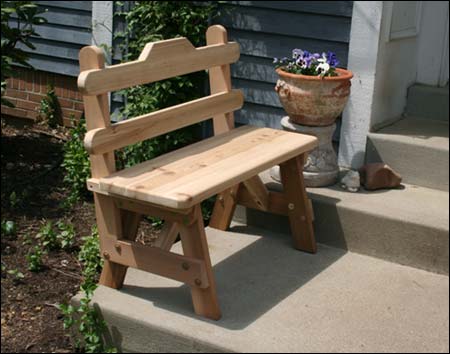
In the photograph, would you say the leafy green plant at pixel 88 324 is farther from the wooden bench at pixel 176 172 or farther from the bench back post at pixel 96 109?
the bench back post at pixel 96 109

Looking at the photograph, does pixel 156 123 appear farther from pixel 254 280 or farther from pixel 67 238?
pixel 67 238

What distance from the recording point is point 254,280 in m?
3.82

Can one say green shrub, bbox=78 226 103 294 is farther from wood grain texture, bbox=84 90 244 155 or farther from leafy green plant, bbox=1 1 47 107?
leafy green plant, bbox=1 1 47 107

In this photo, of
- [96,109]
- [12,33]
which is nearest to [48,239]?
[96,109]

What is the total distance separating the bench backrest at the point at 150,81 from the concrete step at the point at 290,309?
607mm

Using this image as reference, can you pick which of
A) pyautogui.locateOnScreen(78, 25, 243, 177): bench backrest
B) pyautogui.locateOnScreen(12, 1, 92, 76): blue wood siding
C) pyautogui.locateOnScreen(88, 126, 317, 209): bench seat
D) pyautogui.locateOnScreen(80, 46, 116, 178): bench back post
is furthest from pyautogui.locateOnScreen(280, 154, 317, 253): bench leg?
pyautogui.locateOnScreen(12, 1, 92, 76): blue wood siding

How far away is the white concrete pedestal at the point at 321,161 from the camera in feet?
14.3

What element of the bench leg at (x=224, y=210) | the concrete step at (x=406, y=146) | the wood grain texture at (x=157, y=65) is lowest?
the bench leg at (x=224, y=210)

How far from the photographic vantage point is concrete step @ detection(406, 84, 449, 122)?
4.65 m

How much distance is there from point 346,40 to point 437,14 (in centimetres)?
53

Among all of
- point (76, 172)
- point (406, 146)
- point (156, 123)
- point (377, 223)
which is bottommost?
point (76, 172)

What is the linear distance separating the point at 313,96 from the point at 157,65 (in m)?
0.90

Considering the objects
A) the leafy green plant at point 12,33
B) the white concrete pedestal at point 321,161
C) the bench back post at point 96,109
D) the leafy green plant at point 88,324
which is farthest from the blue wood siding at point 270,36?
the leafy green plant at point 88,324

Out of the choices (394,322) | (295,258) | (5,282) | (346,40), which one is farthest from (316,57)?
(5,282)
